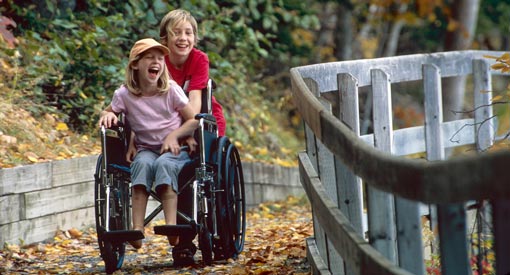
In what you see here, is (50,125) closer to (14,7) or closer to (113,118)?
(14,7)

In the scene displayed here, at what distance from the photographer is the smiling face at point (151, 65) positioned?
628cm

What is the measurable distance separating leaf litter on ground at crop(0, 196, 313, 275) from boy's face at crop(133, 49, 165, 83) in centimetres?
111

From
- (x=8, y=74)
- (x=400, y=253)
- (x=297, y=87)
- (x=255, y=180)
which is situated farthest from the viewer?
(x=255, y=180)

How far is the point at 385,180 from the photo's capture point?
10.5 feet

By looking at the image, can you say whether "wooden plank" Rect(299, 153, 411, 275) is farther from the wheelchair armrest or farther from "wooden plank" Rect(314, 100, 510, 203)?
the wheelchair armrest

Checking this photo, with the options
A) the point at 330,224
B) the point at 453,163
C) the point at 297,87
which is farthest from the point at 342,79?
the point at 453,163

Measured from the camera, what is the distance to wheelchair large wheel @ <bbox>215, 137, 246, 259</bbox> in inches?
255

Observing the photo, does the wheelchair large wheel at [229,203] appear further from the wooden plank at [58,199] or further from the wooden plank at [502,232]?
the wooden plank at [502,232]

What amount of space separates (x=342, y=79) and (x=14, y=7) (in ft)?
16.8

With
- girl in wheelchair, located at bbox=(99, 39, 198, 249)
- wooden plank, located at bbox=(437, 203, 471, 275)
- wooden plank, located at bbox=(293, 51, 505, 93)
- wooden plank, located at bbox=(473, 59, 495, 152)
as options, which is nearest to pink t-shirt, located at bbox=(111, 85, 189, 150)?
girl in wheelchair, located at bbox=(99, 39, 198, 249)

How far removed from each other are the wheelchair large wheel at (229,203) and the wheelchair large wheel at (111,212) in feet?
1.83

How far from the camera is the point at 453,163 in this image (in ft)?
8.89

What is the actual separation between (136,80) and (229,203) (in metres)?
0.92

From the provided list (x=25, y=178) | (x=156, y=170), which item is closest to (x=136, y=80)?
(x=156, y=170)
